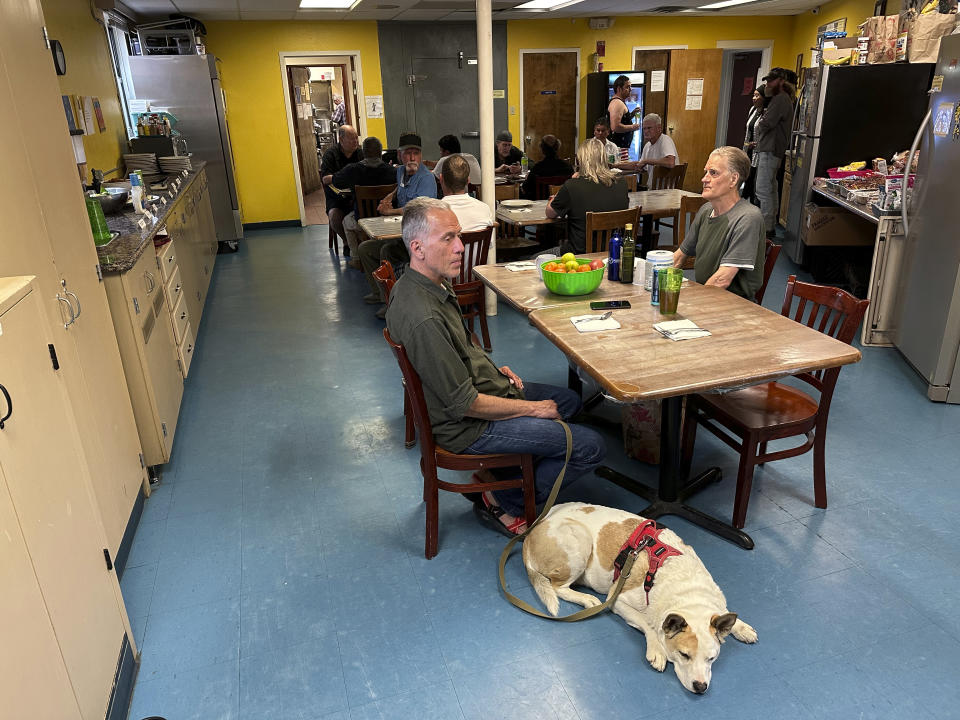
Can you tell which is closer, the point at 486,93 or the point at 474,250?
the point at 474,250

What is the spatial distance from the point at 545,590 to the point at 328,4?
7396 mm

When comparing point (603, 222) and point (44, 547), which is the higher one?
point (603, 222)

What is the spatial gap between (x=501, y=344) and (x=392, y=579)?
2.39 meters

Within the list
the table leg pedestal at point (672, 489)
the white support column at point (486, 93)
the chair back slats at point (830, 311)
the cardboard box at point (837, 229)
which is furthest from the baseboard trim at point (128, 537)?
the cardboard box at point (837, 229)

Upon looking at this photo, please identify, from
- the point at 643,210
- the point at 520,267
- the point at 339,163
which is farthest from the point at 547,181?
the point at 520,267

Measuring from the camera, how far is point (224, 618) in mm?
2221

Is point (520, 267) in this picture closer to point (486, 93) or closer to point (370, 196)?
point (486, 93)

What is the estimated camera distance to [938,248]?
356cm

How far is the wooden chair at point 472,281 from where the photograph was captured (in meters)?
4.11

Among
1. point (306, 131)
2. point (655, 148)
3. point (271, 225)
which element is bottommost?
point (271, 225)

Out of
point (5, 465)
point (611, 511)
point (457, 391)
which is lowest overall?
point (611, 511)

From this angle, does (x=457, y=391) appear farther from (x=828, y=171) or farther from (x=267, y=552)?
(x=828, y=171)

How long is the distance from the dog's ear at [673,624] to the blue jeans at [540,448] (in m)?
0.66

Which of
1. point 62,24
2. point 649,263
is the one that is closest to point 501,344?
point 649,263
